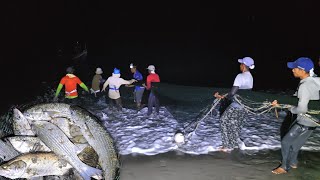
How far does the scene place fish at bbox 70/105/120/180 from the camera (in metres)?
4.23

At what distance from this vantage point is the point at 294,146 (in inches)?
220

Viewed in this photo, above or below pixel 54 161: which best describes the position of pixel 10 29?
above

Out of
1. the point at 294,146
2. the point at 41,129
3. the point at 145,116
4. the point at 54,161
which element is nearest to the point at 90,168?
the point at 54,161

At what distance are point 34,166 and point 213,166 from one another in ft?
12.6

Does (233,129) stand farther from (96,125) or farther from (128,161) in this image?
(96,125)

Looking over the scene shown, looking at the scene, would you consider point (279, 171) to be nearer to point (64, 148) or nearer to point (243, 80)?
point (243, 80)

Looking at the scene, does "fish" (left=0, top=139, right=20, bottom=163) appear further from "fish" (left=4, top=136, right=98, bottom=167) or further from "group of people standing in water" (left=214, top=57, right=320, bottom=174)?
"group of people standing in water" (left=214, top=57, right=320, bottom=174)

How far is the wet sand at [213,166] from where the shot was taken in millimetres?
5930

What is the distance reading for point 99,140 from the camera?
4.32 meters

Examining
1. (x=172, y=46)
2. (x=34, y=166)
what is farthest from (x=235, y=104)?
(x=172, y=46)

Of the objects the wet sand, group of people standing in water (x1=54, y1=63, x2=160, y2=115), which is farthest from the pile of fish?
group of people standing in water (x1=54, y1=63, x2=160, y2=115)

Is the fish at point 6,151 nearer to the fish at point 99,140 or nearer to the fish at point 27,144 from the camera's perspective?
the fish at point 27,144

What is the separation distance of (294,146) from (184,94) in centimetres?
731

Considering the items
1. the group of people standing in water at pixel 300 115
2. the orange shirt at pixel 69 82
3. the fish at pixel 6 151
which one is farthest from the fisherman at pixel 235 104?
the orange shirt at pixel 69 82
